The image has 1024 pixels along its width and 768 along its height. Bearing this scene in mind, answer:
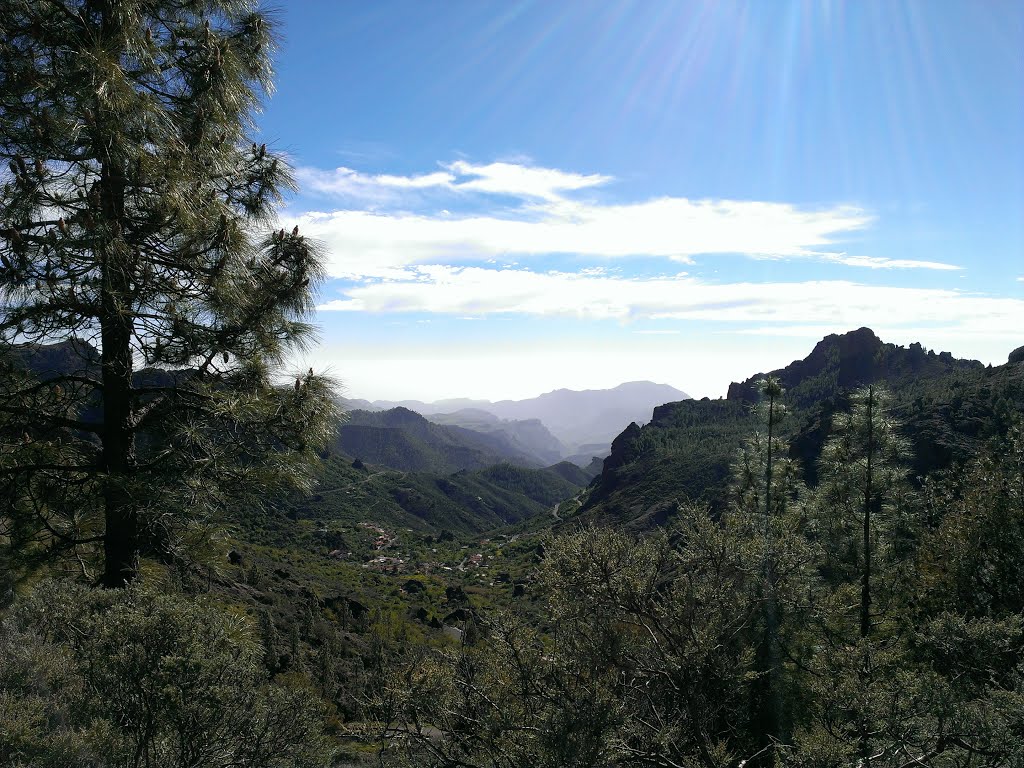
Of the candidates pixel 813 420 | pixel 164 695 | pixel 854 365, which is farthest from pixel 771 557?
pixel 854 365

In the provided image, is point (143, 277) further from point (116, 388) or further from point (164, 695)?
point (164, 695)

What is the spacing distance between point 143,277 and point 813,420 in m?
97.4

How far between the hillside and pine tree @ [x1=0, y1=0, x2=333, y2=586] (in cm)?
3891

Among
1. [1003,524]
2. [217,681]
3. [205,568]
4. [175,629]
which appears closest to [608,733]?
[217,681]

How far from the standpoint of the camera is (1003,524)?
41.5 ft

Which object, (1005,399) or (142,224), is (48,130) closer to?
(142,224)

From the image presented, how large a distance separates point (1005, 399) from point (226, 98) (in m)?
78.6

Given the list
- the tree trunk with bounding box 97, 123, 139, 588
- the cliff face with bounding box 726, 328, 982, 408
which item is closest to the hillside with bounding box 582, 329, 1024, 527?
the cliff face with bounding box 726, 328, 982, 408

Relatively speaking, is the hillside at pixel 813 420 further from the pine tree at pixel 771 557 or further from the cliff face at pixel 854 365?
the pine tree at pixel 771 557

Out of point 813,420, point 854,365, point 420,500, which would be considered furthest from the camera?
point 420,500

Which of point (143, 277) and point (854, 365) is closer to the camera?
point (143, 277)

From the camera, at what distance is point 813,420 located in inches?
3442

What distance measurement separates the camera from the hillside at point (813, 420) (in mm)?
59531

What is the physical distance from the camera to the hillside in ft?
195
